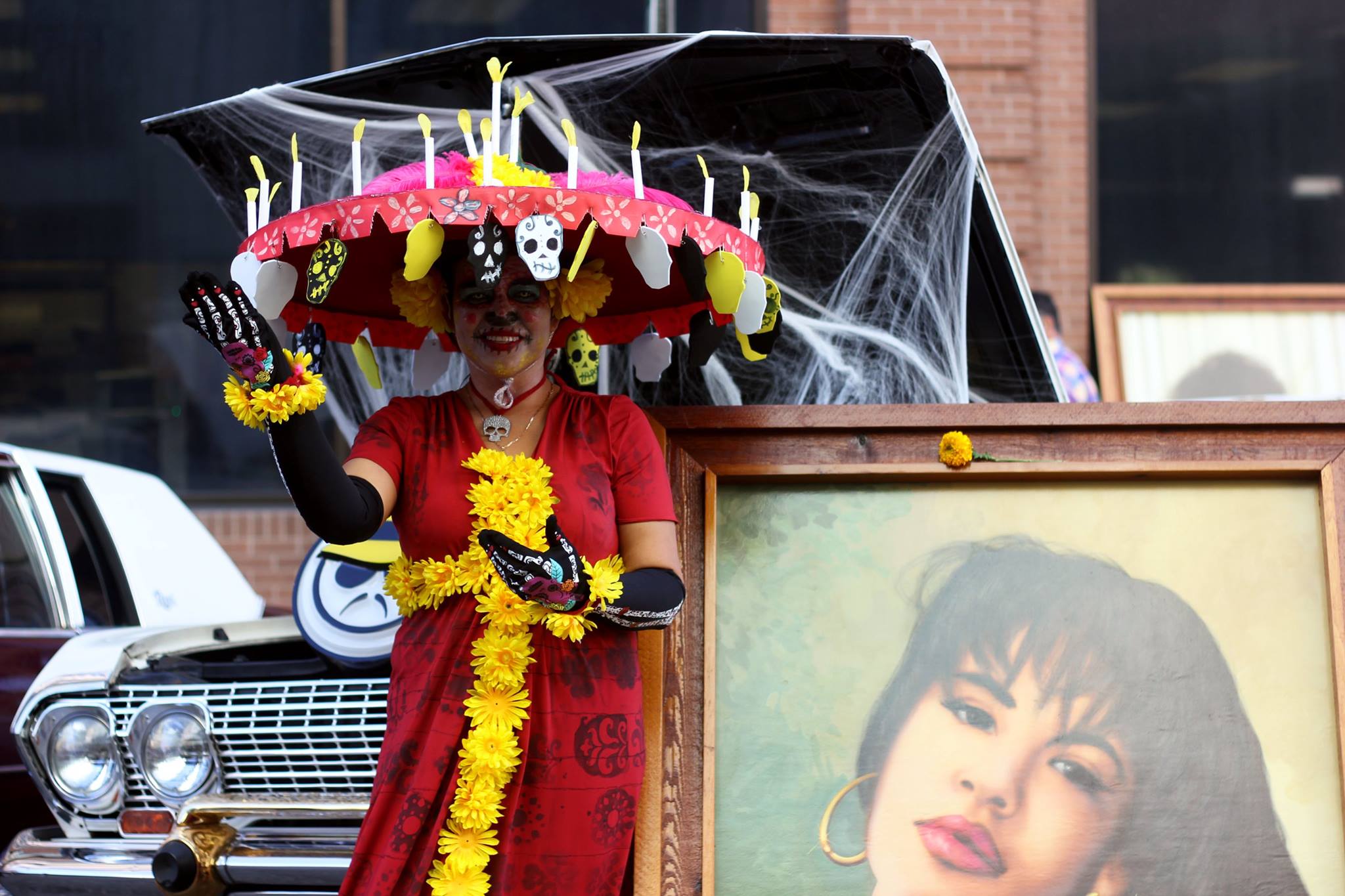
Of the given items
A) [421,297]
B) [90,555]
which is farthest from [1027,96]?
[421,297]

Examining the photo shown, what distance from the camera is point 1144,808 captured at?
2.78 metres

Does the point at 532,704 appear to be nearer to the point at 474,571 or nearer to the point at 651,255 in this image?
the point at 474,571

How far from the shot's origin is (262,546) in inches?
310

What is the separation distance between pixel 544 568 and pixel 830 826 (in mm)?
972

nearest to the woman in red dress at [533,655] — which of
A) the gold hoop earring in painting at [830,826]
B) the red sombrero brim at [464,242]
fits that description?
the red sombrero brim at [464,242]

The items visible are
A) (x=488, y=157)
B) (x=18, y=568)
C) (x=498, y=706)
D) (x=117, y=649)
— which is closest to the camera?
(x=488, y=157)

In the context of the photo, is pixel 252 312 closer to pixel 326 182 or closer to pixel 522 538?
pixel 522 538

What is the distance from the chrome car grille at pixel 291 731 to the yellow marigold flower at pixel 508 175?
133cm

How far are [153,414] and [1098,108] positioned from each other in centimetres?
572

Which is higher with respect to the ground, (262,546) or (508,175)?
(508,175)

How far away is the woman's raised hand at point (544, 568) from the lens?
2.23m

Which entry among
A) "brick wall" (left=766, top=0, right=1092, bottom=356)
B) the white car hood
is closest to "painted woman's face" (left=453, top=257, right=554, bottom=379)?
the white car hood

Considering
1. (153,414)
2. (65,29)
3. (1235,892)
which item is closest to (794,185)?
(1235,892)

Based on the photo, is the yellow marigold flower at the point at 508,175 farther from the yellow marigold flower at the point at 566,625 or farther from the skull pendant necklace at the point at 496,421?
the yellow marigold flower at the point at 566,625
